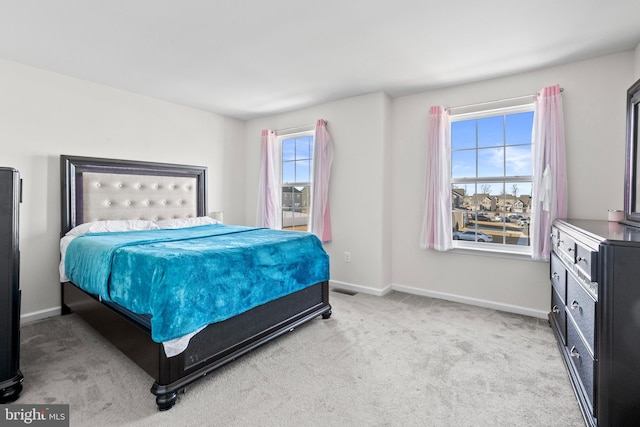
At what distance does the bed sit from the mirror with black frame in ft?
7.56

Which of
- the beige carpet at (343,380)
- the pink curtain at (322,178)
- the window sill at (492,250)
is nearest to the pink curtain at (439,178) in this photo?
the window sill at (492,250)

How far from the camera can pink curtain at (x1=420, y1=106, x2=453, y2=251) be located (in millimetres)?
3471

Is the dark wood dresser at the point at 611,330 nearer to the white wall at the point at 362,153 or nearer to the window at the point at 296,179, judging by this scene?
the white wall at the point at 362,153

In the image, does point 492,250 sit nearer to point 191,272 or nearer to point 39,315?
point 191,272

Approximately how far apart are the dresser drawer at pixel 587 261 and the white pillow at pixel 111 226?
12.1 ft

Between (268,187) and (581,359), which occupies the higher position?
(268,187)

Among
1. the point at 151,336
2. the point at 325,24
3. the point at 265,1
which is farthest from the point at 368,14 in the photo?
the point at 151,336

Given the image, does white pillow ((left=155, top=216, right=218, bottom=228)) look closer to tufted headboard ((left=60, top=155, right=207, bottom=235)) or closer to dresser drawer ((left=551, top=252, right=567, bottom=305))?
tufted headboard ((left=60, top=155, right=207, bottom=235))

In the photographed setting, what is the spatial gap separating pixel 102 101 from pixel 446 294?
4.32 metres

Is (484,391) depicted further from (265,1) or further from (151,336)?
(265,1)

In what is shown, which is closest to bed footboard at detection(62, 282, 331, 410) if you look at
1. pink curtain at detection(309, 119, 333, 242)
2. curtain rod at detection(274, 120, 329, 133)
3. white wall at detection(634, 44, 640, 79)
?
pink curtain at detection(309, 119, 333, 242)

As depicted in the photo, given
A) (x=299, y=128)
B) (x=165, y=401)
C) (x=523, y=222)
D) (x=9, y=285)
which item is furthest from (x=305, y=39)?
(x=523, y=222)

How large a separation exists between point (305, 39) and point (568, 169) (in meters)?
2.59

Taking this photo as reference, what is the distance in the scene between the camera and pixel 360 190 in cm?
389
